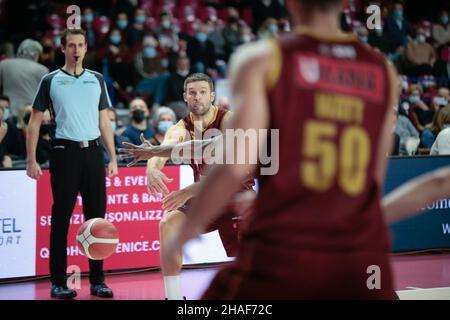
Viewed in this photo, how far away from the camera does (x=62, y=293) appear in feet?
24.3

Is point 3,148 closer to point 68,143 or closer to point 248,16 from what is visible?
point 68,143

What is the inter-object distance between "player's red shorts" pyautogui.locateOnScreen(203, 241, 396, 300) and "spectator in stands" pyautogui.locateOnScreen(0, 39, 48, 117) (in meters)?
9.37

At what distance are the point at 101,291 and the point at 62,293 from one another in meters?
0.38

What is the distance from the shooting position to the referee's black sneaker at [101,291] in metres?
7.57

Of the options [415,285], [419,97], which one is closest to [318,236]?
[415,285]

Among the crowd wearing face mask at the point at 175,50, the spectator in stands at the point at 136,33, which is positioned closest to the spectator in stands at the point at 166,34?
the crowd wearing face mask at the point at 175,50

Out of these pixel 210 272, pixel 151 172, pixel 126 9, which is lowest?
pixel 210 272

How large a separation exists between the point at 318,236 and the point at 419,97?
41.5 feet

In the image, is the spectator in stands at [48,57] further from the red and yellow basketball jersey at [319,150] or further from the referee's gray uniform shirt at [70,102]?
the red and yellow basketball jersey at [319,150]

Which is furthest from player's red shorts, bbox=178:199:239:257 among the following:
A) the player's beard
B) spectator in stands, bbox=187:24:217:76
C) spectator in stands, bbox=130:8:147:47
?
spectator in stands, bbox=130:8:147:47

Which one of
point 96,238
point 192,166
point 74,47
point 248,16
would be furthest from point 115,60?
point 192,166

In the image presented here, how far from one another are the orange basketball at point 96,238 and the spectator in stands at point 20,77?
5.26 meters
